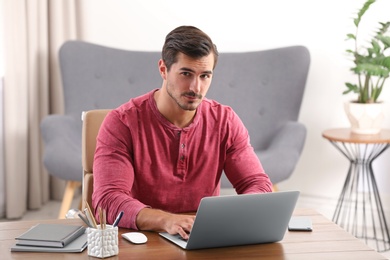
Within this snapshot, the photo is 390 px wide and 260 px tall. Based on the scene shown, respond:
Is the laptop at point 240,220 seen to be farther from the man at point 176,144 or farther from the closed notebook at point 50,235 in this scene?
the man at point 176,144

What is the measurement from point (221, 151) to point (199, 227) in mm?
634

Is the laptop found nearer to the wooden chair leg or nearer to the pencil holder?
the pencil holder

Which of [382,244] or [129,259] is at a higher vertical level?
[129,259]

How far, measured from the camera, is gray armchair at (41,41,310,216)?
4.04 meters

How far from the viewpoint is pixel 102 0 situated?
466 cm

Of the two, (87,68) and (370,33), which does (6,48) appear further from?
(370,33)

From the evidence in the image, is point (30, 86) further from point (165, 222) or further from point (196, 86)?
point (165, 222)

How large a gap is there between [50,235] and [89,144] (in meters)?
0.62

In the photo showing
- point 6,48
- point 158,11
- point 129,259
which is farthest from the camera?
point 158,11

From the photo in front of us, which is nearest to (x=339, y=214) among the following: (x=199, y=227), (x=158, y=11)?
(x=158, y=11)

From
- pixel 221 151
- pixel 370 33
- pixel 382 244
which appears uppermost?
pixel 370 33

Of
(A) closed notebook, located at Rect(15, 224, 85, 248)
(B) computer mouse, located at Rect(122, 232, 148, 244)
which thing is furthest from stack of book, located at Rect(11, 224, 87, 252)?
(B) computer mouse, located at Rect(122, 232, 148, 244)

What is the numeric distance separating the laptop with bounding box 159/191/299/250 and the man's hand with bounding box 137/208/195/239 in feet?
0.07

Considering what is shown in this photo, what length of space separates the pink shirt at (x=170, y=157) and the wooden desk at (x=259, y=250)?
1.11 feet
